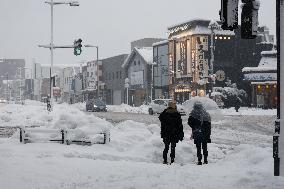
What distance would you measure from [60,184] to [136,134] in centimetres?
745

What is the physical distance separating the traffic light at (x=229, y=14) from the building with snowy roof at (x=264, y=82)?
43765 mm

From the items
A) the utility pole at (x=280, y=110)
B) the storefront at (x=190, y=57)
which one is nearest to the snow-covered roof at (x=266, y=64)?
the storefront at (x=190, y=57)

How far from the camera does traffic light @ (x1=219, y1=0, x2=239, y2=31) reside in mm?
7023

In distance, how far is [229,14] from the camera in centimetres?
709

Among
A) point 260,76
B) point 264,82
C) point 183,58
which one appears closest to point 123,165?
point 264,82

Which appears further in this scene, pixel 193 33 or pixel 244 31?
pixel 193 33

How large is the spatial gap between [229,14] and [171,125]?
17.2 feet

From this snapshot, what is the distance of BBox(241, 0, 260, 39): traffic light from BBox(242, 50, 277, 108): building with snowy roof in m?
43.2

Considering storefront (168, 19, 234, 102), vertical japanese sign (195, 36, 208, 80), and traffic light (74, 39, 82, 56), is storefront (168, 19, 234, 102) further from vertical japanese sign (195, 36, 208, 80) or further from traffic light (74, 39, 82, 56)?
traffic light (74, 39, 82, 56)

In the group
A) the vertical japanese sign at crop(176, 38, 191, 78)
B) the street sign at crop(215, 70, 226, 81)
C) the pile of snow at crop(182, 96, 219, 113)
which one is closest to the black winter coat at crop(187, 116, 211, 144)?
the pile of snow at crop(182, 96, 219, 113)

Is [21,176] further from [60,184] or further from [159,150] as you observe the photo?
[159,150]

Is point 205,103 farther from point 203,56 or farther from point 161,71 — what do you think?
→ point 161,71

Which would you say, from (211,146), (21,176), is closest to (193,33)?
(211,146)

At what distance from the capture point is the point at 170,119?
11867 millimetres
